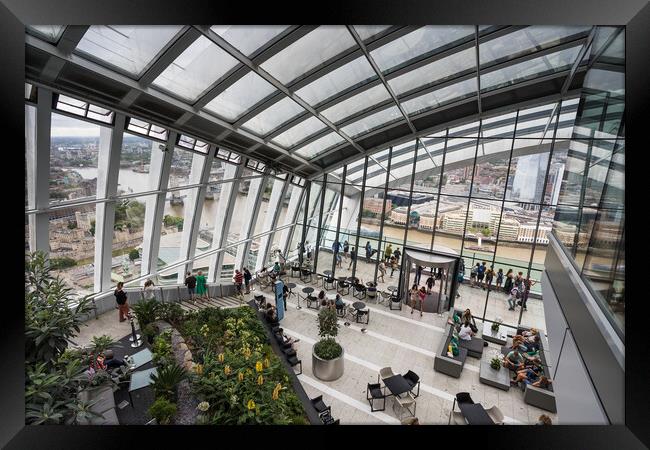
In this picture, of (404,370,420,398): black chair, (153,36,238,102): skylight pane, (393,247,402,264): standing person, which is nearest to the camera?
(153,36,238,102): skylight pane

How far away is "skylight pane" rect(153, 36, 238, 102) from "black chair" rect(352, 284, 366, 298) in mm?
9873

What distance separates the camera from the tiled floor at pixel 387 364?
27.2ft

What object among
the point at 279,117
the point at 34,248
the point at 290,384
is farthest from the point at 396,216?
the point at 34,248

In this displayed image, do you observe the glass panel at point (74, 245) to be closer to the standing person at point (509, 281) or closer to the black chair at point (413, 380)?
the black chair at point (413, 380)

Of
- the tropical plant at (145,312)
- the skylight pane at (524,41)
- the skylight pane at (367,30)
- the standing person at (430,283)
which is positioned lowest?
the tropical plant at (145,312)

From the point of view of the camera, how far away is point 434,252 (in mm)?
14070

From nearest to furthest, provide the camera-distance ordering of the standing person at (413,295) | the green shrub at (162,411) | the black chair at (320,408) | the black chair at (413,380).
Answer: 1. the green shrub at (162,411)
2. the black chair at (320,408)
3. the black chair at (413,380)
4. the standing person at (413,295)

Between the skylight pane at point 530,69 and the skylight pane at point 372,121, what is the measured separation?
2.97 meters

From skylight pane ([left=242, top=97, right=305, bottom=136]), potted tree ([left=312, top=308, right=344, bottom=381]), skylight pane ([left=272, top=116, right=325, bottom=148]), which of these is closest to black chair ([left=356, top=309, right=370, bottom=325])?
potted tree ([left=312, top=308, right=344, bottom=381])

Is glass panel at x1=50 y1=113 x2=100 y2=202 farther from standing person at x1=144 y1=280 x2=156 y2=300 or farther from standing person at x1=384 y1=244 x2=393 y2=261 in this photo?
standing person at x1=384 y1=244 x2=393 y2=261

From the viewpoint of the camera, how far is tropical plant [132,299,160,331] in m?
8.64

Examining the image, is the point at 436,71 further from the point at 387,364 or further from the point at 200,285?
the point at 200,285

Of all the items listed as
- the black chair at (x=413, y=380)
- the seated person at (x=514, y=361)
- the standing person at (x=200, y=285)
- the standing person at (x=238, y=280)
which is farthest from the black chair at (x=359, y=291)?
the standing person at (x=200, y=285)

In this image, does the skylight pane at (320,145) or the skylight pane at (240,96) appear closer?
the skylight pane at (240,96)
